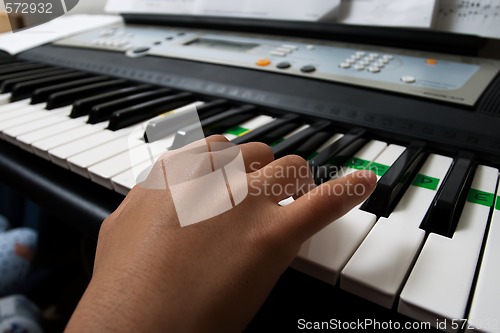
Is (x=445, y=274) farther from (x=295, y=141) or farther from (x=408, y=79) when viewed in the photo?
(x=408, y=79)

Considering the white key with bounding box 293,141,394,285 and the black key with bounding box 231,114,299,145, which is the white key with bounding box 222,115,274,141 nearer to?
the black key with bounding box 231,114,299,145

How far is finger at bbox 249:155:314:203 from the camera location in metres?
0.36

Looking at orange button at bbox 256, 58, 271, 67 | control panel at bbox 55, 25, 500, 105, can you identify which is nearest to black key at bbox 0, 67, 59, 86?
control panel at bbox 55, 25, 500, 105

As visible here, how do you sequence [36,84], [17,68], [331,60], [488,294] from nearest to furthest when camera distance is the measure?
[488,294]
[331,60]
[36,84]
[17,68]

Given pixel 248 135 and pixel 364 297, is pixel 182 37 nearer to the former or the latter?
pixel 248 135

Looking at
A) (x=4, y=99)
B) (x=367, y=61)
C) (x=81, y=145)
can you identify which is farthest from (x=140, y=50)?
(x=367, y=61)

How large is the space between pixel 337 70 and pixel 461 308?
482mm

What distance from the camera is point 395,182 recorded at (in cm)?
41

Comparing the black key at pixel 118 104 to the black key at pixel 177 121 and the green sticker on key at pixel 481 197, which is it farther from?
the green sticker on key at pixel 481 197

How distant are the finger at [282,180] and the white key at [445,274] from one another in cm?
13

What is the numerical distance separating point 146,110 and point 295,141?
295mm

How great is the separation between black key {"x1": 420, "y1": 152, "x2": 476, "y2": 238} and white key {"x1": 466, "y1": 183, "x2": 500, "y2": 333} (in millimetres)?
35

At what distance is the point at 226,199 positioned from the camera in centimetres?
35

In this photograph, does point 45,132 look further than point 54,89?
No
